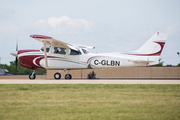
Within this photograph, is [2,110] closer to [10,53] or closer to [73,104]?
[73,104]

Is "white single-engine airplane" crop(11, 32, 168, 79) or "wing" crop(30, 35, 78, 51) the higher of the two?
"wing" crop(30, 35, 78, 51)

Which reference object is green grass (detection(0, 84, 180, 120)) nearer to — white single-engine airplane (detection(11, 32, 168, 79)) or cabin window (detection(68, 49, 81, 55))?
white single-engine airplane (detection(11, 32, 168, 79))

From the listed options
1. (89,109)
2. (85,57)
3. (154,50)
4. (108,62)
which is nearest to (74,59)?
(85,57)

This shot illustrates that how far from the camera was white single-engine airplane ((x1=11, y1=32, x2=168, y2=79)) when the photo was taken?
22188 millimetres

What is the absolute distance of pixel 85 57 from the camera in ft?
73.5

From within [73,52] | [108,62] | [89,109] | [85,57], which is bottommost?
[89,109]

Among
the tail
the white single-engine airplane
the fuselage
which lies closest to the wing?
the white single-engine airplane

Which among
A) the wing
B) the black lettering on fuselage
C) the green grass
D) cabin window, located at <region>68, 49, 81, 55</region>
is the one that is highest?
the wing

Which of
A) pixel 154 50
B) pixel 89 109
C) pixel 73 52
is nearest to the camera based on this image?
pixel 89 109

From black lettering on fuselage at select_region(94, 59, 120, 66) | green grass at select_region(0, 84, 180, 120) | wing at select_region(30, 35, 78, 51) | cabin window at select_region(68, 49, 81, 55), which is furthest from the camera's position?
cabin window at select_region(68, 49, 81, 55)

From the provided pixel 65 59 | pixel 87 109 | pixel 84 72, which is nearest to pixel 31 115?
pixel 87 109

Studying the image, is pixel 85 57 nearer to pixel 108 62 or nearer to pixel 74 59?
pixel 74 59

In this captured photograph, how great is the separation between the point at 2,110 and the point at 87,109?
2.48 metres

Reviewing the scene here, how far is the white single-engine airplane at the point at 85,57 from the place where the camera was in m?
22.2
